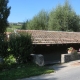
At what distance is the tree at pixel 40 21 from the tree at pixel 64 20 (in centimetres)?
452

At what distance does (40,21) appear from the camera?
1858 inches

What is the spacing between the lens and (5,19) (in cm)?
1639

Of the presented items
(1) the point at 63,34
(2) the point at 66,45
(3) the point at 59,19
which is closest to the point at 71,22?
(3) the point at 59,19

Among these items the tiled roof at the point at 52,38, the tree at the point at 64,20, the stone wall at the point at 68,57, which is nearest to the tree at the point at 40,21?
the tree at the point at 64,20

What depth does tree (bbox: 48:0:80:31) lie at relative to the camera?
134 ft

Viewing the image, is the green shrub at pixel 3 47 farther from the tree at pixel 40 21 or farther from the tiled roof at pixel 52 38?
the tree at pixel 40 21

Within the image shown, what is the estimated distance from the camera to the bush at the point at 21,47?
17.4 meters

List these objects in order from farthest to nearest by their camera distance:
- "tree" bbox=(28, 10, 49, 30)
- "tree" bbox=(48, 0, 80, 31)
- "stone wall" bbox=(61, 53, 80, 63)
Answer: "tree" bbox=(28, 10, 49, 30) → "tree" bbox=(48, 0, 80, 31) → "stone wall" bbox=(61, 53, 80, 63)

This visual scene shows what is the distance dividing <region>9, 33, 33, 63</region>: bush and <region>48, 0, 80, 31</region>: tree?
2363 centimetres

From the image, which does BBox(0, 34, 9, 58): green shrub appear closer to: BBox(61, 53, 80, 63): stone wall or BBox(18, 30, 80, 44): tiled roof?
BBox(18, 30, 80, 44): tiled roof

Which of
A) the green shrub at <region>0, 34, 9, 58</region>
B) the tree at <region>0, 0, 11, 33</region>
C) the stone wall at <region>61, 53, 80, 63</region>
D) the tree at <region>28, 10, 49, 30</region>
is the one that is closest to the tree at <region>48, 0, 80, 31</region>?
the tree at <region>28, 10, 49, 30</region>

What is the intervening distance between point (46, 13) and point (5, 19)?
33.5 m

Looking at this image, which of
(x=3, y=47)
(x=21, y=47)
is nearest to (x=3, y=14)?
(x=21, y=47)

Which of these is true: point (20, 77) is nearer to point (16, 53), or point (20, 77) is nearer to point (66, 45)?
point (16, 53)
